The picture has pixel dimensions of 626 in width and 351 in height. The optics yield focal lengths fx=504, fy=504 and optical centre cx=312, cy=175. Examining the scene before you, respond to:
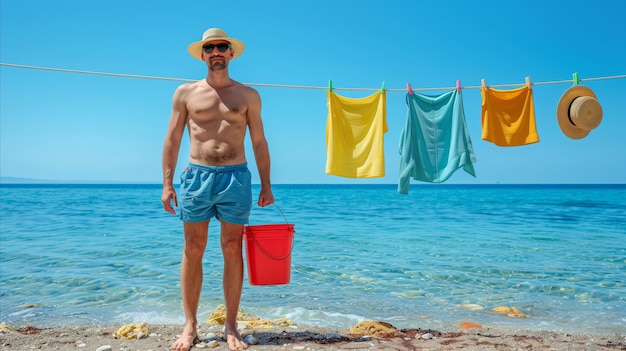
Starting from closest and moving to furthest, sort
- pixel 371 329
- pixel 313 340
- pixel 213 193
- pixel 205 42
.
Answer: pixel 213 193
pixel 205 42
pixel 313 340
pixel 371 329

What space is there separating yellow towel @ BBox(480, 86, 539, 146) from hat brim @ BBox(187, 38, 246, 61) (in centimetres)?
291

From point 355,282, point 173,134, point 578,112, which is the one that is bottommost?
point 355,282

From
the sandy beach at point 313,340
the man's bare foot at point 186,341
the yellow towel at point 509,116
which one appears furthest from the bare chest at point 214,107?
the yellow towel at point 509,116

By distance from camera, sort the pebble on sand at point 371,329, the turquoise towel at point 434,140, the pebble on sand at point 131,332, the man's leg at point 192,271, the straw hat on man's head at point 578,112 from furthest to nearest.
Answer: the turquoise towel at point 434,140 < the straw hat on man's head at point 578,112 < the pebble on sand at point 371,329 < the pebble on sand at point 131,332 < the man's leg at point 192,271

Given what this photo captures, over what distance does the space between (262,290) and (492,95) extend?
417 cm

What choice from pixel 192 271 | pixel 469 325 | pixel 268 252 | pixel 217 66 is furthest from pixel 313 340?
pixel 217 66

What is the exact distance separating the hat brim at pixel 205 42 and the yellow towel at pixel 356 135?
5.59 ft

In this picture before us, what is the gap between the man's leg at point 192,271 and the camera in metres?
3.92

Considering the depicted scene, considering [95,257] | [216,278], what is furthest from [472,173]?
[95,257]

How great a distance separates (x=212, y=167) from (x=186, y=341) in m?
1.35

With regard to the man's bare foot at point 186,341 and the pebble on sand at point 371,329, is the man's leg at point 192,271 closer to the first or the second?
the man's bare foot at point 186,341

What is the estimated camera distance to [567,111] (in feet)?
17.5

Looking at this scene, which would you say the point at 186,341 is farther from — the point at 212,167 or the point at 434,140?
the point at 434,140

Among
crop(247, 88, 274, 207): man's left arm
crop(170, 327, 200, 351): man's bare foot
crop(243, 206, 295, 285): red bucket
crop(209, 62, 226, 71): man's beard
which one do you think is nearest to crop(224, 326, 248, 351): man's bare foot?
crop(170, 327, 200, 351): man's bare foot
